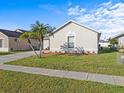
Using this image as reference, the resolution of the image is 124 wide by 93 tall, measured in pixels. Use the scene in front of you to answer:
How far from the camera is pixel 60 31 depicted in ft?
73.8

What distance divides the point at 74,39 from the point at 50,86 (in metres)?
15.9

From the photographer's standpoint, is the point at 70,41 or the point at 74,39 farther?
the point at 70,41

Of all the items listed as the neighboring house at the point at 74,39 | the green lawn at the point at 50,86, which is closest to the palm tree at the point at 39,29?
the neighboring house at the point at 74,39

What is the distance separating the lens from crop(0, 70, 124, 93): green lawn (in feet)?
19.5

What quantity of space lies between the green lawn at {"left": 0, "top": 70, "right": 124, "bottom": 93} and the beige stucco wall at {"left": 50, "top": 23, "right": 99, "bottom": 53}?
14634 millimetres

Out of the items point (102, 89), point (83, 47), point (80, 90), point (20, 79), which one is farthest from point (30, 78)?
point (83, 47)

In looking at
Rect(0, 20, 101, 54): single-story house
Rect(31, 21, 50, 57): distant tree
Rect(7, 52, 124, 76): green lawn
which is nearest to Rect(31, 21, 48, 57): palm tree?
Rect(31, 21, 50, 57): distant tree

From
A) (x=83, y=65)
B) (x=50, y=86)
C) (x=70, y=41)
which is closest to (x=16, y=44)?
(x=70, y=41)

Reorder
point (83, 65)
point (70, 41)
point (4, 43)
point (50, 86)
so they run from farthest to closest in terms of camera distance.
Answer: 1. point (4, 43)
2. point (70, 41)
3. point (83, 65)
4. point (50, 86)

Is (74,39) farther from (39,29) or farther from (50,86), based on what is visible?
(50,86)

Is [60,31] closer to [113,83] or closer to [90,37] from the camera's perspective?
[90,37]

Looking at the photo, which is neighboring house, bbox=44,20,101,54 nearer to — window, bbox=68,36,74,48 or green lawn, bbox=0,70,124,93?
window, bbox=68,36,74,48

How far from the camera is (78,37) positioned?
71.2ft

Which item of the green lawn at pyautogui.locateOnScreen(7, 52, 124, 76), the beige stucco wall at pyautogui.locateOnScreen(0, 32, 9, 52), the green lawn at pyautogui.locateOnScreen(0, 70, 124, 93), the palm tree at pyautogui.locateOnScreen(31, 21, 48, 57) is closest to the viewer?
the green lawn at pyautogui.locateOnScreen(0, 70, 124, 93)
